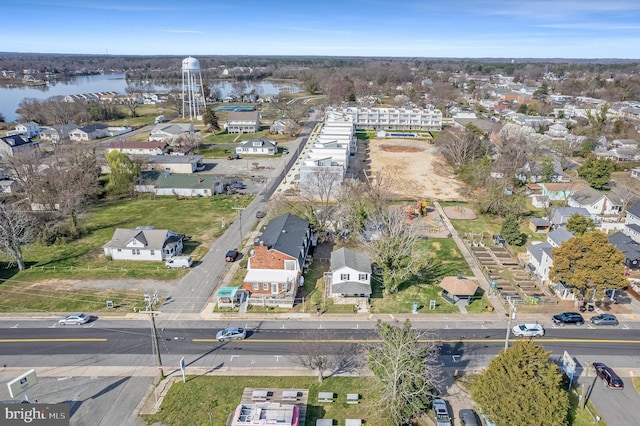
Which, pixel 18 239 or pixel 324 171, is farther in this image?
pixel 324 171

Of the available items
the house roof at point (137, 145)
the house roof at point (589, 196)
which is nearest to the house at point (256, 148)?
the house roof at point (137, 145)

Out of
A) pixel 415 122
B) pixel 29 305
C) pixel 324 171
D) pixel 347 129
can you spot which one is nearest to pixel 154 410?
pixel 29 305

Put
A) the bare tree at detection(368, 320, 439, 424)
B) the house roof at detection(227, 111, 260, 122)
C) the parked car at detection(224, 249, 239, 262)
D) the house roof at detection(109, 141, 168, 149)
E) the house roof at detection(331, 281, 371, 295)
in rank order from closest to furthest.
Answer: the bare tree at detection(368, 320, 439, 424)
the house roof at detection(331, 281, 371, 295)
the parked car at detection(224, 249, 239, 262)
the house roof at detection(109, 141, 168, 149)
the house roof at detection(227, 111, 260, 122)

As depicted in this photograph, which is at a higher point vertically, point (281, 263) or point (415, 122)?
point (415, 122)

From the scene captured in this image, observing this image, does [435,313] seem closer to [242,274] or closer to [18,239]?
[242,274]

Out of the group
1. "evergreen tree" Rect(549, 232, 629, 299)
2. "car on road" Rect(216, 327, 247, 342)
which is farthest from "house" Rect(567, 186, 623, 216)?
"car on road" Rect(216, 327, 247, 342)

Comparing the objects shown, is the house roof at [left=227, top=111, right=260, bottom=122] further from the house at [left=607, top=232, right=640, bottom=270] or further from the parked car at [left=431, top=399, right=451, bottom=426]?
the parked car at [left=431, top=399, right=451, bottom=426]
